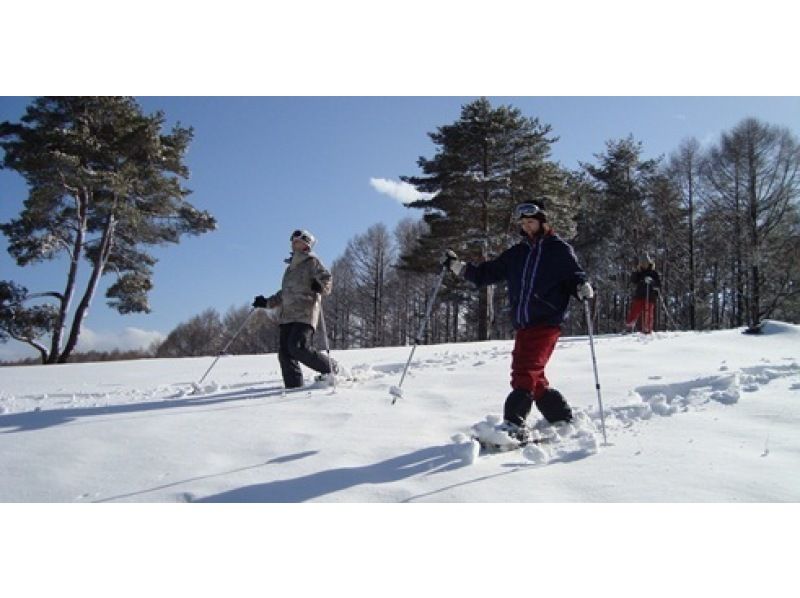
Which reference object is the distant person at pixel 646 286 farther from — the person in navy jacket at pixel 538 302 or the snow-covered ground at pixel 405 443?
the person in navy jacket at pixel 538 302

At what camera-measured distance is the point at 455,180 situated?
68.1 feet

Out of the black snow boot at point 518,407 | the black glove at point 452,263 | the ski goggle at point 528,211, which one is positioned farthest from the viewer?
the black glove at point 452,263

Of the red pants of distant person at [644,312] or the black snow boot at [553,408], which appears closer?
the black snow boot at [553,408]

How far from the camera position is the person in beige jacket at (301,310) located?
18.5 ft

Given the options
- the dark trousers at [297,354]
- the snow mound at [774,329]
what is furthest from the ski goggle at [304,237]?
the snow mound at [774,329]

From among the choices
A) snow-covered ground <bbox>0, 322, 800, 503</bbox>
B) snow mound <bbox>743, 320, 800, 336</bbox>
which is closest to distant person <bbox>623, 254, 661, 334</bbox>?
snow mound <bbox>743, 320, 800, 336</bbox>

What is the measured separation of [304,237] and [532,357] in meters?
3.37

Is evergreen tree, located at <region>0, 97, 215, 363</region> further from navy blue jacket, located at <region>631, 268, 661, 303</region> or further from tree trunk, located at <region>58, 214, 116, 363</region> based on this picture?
Result: navy blue jacket, located at <region>631, 268, 661, 303</region>

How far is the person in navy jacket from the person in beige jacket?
2.58m

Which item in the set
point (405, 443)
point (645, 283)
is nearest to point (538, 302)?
point (405, 443)

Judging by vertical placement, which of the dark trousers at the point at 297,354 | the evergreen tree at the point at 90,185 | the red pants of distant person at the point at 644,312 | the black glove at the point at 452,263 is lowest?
the dark trousers at the point at 297,354

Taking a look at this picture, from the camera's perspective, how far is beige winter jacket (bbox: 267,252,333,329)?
5.75 meters

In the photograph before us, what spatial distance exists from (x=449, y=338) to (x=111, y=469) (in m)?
33.1

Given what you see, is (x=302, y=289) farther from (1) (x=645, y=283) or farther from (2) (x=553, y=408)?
(1) (x=645, y=283)
